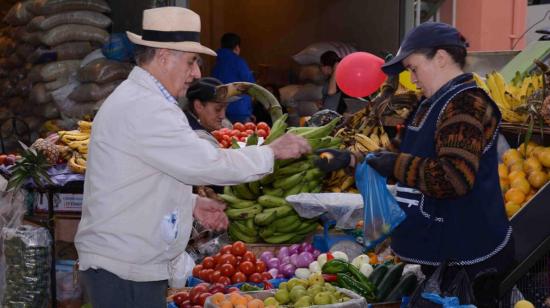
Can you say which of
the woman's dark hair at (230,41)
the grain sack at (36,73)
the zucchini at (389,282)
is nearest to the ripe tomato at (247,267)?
the zucchini at (389,282)

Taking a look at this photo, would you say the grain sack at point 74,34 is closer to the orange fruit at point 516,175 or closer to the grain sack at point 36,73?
the grain sack at point 36,73

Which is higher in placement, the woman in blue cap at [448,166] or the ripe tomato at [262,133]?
the woman in blue cap at [448,166]

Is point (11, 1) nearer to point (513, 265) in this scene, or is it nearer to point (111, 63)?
point (111, 63)

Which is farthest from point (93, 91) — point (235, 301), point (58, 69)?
point (235, 301)

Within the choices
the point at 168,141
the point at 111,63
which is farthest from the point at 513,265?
the point at 111,63

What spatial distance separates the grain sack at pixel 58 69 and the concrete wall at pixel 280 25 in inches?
74.4

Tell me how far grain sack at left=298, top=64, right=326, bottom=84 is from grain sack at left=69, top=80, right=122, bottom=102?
112 inches

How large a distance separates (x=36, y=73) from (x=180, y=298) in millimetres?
6920

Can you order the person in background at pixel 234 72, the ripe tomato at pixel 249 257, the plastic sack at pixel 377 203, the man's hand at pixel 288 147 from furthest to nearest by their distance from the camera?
the person in background at pixel 234 72 → the ripe tomato at pixel 249 257 → the plastic sack at pixel 377 203 → the man's hand at pixel 288 147

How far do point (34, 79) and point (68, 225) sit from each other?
481cm

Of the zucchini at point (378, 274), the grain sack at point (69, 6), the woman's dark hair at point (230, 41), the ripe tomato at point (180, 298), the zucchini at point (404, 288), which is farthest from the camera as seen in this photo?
the woman's dark hair at point (230, 41)

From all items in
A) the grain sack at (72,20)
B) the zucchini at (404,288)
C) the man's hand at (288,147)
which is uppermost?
the grain sack at (72,20)

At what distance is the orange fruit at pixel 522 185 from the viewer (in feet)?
16.0

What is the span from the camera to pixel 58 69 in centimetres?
1072
